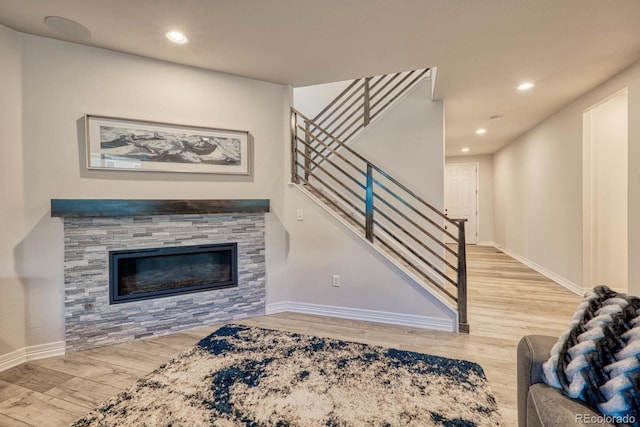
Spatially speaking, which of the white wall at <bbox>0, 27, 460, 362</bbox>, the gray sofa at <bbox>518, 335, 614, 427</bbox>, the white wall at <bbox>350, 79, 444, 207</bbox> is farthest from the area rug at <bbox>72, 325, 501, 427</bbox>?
the white wall at <bbox>350, 79, 444, 207</bbox>

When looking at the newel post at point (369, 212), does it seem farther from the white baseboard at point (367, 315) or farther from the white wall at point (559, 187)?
the white wall at point (559, 187)

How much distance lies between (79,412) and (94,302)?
1.05m

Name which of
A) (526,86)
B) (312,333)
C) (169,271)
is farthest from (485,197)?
Result: (169,271)

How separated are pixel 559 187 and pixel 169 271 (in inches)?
213

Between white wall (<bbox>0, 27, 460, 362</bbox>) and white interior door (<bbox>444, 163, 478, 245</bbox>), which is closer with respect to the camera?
white wall (<bbox>0, 27, 460, 362</bbox>)

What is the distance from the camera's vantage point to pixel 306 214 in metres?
3.21

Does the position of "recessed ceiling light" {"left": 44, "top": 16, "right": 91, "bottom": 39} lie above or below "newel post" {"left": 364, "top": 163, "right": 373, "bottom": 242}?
above

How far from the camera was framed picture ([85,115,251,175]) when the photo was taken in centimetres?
248

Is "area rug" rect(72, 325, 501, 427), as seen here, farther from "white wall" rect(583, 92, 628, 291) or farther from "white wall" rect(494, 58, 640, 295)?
"white wall" rect(583, 92, 628, 291)

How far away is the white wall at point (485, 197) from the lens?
761 cm

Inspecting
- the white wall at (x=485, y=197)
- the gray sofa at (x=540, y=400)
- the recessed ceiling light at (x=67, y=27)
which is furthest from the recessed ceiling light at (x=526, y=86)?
the white wall at (x=485, y=197)

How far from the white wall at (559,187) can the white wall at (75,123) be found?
12.8 feet

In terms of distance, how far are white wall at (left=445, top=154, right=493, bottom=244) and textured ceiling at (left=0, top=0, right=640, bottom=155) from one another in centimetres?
462

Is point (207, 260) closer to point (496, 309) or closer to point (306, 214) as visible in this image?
point (306, 214)
